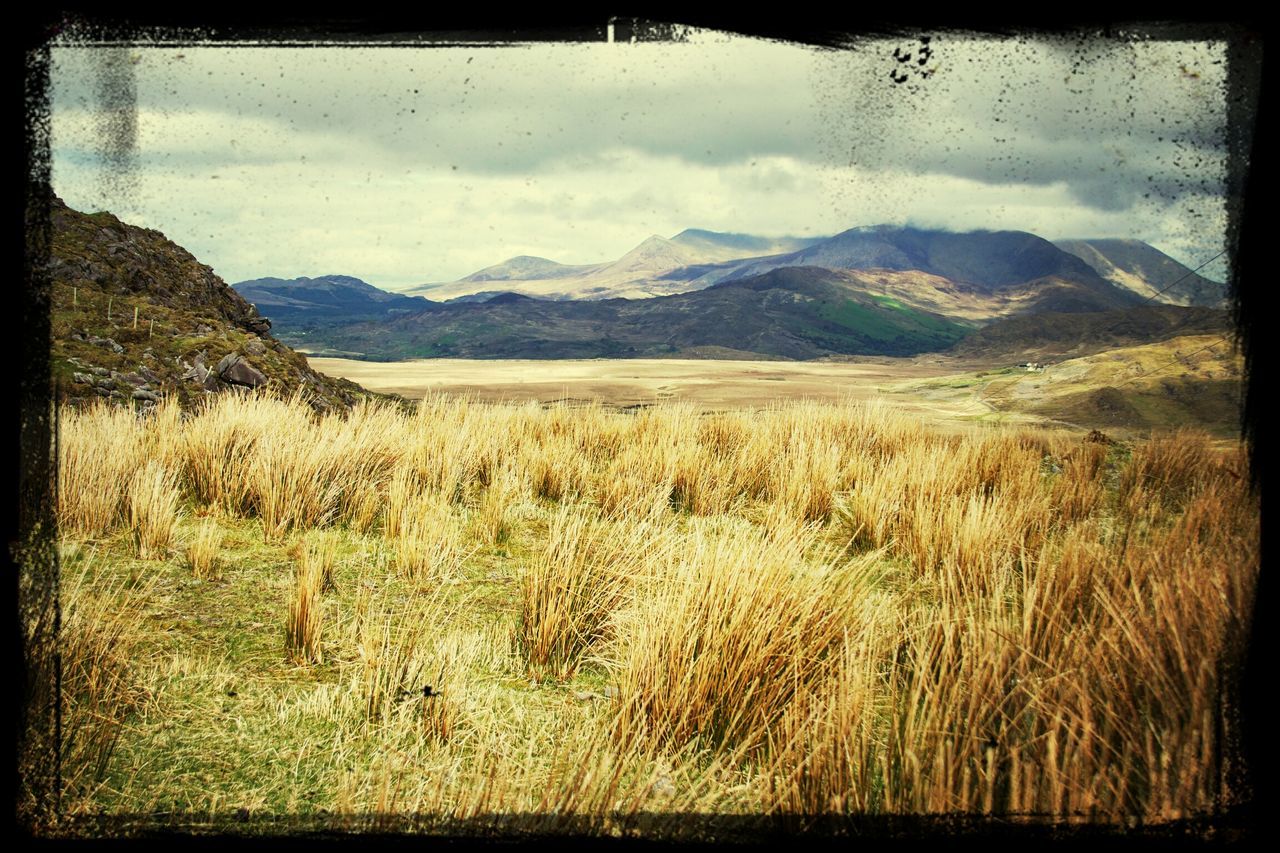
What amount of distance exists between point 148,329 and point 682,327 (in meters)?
112

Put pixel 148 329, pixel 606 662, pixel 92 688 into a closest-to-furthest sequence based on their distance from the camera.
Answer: pixel 92 688
pixel 606 662
pixel 148 329

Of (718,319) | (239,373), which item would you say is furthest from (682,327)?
(239,373)

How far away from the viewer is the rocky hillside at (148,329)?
7.95 metres

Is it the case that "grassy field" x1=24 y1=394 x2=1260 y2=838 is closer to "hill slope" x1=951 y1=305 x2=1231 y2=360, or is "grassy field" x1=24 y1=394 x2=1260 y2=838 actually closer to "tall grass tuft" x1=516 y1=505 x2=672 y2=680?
"tall grass tuft" x1=516 y1=505 x2=672 y2=680

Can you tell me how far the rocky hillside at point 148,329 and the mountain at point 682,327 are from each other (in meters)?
85.8

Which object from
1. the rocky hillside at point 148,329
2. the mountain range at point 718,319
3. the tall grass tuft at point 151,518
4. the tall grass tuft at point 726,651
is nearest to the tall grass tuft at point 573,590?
the tall grass tuft at point 726,651

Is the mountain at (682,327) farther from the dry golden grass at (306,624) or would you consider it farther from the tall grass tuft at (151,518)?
the dry golden grass at (306,624)

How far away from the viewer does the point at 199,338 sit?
9320 millimetres

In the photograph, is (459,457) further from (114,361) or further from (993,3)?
(114,361)

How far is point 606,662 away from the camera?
2.43 metres

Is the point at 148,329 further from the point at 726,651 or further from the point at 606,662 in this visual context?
the point at 726,651

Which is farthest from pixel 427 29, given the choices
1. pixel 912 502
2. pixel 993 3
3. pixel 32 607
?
pixel 912 502

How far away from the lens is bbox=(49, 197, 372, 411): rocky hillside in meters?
7.95

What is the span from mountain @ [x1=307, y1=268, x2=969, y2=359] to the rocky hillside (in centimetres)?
8581
